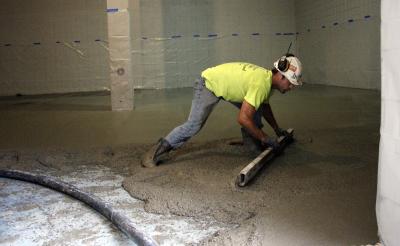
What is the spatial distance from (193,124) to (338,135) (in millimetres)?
1457

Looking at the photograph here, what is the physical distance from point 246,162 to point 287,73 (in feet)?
2.23

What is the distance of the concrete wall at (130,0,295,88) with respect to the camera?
8766mm

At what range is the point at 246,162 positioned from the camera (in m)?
2.85

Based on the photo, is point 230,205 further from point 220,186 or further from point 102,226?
point 102,226

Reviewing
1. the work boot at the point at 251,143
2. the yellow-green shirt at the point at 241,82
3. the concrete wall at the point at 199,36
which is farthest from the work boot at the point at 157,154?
the concrete wall at the point at 199,36

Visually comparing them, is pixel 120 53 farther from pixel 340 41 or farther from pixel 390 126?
pixel 390 126

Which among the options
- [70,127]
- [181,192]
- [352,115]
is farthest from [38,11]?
[181,192]

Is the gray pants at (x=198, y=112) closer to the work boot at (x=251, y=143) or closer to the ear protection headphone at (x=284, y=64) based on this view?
the work boot at (x=251, y=143)

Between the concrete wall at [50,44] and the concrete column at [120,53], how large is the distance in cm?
325

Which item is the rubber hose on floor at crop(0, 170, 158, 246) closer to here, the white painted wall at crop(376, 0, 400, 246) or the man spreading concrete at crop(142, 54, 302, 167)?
the man spreading concrete at crop(142, 54, 302, 167)

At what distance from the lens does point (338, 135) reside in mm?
3625

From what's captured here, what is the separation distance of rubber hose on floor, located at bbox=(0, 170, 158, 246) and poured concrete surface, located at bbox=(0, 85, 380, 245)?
24 cm

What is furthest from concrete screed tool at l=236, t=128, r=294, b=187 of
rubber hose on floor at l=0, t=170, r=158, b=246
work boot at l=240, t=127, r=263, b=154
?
rubber hose on floor at l=0, t=170, r=158, b=246

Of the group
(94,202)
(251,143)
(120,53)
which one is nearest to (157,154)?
(251,143)
